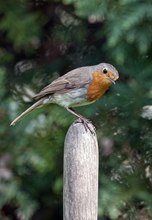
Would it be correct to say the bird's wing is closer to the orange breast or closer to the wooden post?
the orange breast

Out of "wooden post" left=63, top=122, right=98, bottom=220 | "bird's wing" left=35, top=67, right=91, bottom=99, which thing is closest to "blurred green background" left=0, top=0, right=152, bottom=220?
"bird's wing" left=35, top=67, right=91, bottom=99

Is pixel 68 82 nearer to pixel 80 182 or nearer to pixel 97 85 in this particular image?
pixel 97 85

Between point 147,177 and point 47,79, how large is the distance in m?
1.06

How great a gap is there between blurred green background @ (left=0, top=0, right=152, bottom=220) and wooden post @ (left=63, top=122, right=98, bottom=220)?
1.89 meters

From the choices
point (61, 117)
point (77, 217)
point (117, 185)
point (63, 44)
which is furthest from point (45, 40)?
point (77, 217)

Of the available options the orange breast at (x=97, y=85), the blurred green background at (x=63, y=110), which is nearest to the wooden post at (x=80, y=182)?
the orange breast at (x=97, y=85)

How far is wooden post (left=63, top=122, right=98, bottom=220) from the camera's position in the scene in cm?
340

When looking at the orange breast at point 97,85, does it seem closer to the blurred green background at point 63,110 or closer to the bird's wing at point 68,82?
the bird's wing at point 68,82

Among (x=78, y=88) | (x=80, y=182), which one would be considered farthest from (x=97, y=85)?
(x=80, y=182)

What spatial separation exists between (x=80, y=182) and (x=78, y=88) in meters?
1.51

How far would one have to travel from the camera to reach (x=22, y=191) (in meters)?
5.90

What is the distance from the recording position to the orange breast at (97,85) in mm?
4719

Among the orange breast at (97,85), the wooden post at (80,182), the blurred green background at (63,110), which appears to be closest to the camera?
the wooden post at (80,182)

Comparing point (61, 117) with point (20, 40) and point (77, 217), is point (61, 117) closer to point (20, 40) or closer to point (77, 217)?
point (20, 40)
